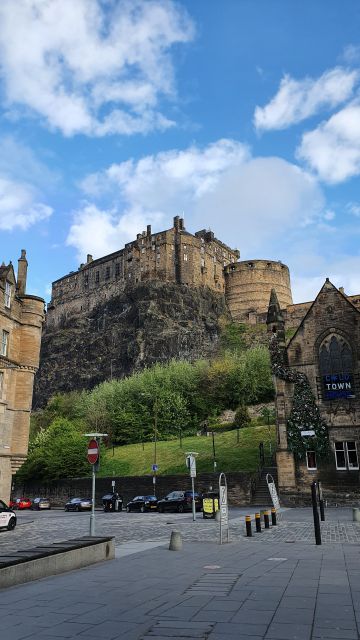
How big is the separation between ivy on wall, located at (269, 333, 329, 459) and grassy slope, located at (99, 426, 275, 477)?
8.42 meters

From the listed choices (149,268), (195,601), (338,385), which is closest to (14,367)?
(338,385)

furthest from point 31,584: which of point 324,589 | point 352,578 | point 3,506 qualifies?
point 3,506

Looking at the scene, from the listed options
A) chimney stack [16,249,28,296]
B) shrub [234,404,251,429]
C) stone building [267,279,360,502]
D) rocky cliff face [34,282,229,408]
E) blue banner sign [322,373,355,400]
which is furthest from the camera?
rocky cliff face [34,282,229,408]

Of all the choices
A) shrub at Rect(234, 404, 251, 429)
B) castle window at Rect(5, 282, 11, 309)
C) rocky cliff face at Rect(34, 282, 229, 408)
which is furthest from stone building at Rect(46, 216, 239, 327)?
castle window at Rect(5, 282, 11, 309)

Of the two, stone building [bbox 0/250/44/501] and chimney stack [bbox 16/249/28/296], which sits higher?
chimney stack [bbox 16/249/28/296]

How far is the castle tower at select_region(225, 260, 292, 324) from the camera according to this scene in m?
108

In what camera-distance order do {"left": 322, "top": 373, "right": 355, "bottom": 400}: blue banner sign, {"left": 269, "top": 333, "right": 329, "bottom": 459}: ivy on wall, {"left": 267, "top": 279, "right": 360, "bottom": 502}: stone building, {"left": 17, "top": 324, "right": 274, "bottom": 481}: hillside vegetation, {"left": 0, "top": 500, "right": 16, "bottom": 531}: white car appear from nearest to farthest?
{"left": 0, "top": 500, "right": 16, "bottom": 531}: white car → {"left": 267, "top": 279, "right": 360, "bottom": 502}: stone building → {"left": 269, "top": 333, "right": 329, "bottom": 459}: ivy on wall → {"left": 322, "top": 373, "right": 355, "bottom": 400}: blue banner sign → {"left": 17, "top": 324, "right": 274, "bottom": 481}: hillside vegetation

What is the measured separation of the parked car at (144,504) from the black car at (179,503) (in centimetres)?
73

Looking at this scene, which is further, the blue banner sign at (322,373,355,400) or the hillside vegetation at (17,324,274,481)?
the hillside vegetation at (17,324,274,481)

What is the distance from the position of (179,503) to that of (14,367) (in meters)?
13.9

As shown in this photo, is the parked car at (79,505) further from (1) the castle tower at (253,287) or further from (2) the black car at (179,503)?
(1) the castle tower at (253,287)

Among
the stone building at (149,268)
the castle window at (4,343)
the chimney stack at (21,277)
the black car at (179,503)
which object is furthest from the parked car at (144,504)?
the stone building at (149,268)

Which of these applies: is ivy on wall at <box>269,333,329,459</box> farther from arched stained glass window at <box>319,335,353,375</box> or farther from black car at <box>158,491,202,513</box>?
black car at <box>158,491,202,513</box>

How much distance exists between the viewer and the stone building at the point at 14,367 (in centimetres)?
2962
